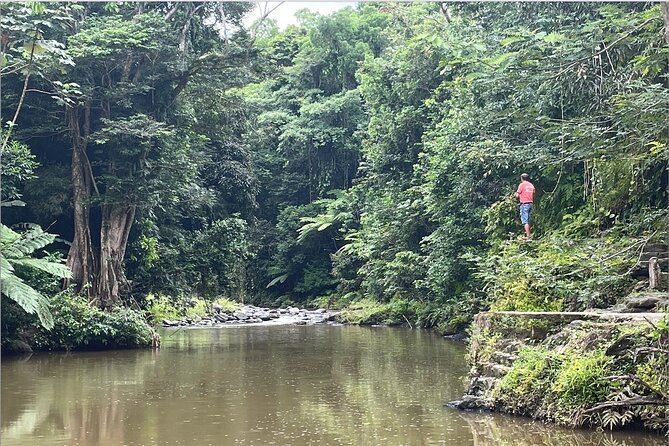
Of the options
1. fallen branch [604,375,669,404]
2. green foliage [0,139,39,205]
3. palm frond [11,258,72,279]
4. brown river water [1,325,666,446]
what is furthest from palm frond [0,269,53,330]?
fallen branch [604,375,669,404]

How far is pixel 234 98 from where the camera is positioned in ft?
74.9

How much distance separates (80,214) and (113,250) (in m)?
1.09

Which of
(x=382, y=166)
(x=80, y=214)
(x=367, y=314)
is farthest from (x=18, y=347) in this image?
(x=382, y=166)

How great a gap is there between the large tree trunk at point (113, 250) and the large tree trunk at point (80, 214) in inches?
11.2

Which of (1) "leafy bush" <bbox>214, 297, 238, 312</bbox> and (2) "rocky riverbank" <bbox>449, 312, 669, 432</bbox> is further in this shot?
(1) "leafy bush" <bbox>214, 297, 238, 312</bbox>

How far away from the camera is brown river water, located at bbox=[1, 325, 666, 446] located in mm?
7371

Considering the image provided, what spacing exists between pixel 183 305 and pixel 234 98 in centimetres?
597

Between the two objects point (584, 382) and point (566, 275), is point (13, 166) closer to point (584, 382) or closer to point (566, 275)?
point (566, 275)

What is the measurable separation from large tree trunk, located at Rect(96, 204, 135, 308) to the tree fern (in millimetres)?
3541

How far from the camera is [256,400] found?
957 centimetres

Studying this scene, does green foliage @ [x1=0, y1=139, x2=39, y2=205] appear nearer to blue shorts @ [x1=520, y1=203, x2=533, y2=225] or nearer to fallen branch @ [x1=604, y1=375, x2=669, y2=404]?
blue shorts @ [x1=520, y1=203, x2=533, y2=225]

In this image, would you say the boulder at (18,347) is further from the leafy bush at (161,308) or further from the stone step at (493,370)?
the stone step at (493,370)

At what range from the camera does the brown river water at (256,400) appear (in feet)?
24.2

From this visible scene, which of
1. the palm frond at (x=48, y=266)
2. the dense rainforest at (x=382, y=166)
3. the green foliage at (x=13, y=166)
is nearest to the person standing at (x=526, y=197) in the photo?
the dense rainforest at (x=382, y=166)
